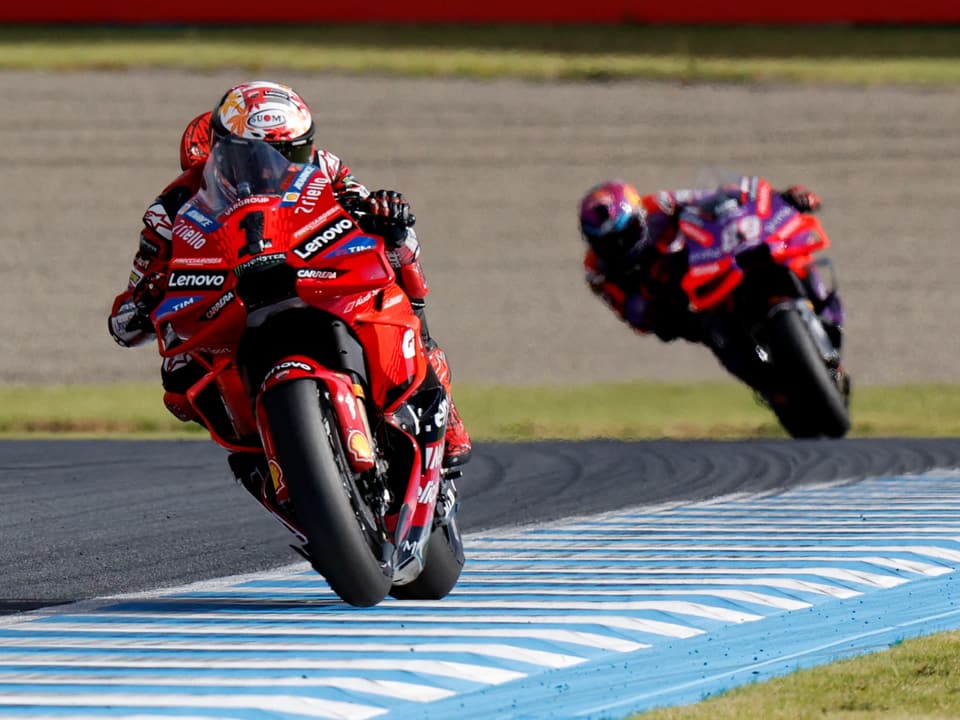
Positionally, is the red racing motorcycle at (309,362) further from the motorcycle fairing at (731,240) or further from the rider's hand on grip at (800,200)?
the rider's hand on grip at (800,200)

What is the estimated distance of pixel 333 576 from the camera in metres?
5.68

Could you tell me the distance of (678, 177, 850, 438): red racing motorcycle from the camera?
12766mm

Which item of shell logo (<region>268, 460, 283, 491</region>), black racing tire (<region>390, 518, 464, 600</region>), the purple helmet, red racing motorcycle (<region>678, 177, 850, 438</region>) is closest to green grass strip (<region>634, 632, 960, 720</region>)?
shell logo (<region>268, 460, 283, 491</region>)

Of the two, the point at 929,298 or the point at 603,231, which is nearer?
the point at 603,231

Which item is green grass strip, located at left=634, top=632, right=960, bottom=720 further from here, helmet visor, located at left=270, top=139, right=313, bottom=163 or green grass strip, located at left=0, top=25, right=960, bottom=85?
green grass strip, located at left=0, top=25, right=960, bottom=85

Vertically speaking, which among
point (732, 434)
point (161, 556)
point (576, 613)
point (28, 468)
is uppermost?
point (576, 613)

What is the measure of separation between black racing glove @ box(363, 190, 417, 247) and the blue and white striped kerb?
115cm

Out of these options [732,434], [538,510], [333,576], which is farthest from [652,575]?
[732,434]

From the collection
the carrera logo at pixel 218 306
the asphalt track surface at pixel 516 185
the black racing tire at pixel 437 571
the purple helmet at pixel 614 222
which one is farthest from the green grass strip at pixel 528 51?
the carrera logo at pixel 218 306

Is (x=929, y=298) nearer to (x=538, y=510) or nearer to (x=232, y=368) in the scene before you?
(x=538, y=510)

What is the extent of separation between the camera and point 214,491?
34.0 ft

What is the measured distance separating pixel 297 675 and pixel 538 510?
14.3ft

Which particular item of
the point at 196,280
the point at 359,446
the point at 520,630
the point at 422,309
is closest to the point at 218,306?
the point at 196,280

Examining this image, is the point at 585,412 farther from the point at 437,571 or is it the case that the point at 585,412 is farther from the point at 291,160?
the point at 291,160
